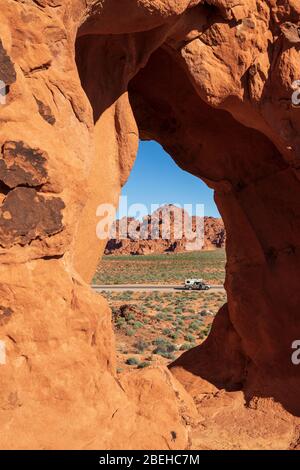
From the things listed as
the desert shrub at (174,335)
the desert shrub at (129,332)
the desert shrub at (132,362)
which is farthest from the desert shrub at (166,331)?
the desert shrub at (132,362)

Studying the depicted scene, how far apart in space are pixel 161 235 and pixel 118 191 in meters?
82.2

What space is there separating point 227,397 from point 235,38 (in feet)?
17.9

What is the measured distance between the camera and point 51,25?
3439 millimetres

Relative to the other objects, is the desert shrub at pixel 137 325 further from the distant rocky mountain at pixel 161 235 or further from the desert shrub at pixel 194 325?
the distant rocky mountain at pixel 161 235

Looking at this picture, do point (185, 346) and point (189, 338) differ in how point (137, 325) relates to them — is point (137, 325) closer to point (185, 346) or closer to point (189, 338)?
point (189, 338)

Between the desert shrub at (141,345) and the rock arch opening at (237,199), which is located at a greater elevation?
the rock arch opening at (237,199)

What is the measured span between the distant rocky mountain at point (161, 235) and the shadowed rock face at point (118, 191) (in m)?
77.5

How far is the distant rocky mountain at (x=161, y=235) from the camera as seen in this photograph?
3445 inches

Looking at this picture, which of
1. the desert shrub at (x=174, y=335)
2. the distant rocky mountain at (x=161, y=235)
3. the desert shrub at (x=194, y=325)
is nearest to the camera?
the desert shrub at (x=174, y=335)

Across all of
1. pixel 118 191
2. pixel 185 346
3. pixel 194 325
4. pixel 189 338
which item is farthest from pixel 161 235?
pixel 118 191

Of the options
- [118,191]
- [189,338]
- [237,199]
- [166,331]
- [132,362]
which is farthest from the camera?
[166,331]

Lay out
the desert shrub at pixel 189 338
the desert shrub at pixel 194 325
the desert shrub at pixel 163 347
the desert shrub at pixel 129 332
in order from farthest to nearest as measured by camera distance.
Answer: the desert shrub at pixel 194 325
the desert shrub at pixel 129 332
the desert shrub at pixel 189 338
the desert shrub at pixel 163 347

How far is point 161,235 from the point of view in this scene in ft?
288
